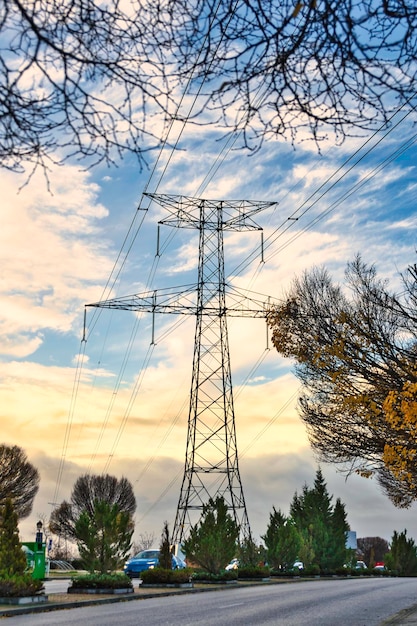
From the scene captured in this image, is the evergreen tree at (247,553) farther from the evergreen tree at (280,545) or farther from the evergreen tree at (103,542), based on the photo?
the evergreen tree at (103,542)

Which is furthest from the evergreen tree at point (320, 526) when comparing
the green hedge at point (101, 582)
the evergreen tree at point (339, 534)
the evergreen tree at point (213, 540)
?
the green hedge at point (101, 582)

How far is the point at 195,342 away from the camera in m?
37.8

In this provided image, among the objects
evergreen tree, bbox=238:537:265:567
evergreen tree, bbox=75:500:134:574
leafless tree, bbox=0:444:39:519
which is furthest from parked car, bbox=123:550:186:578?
leafless tree, bbox=0:444:39:519

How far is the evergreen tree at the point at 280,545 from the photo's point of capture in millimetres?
46375

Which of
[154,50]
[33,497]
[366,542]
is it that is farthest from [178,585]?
[366,542]

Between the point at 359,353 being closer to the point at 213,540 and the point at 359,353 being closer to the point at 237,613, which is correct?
→ the point at 237,613

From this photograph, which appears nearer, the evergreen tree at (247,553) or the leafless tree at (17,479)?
the evergreen tree at (247,553)

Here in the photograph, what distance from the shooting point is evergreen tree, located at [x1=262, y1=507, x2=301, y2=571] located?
46.4 metres

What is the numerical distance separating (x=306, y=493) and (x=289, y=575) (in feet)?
75.9

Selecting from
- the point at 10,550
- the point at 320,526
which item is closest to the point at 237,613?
the point at 10,550

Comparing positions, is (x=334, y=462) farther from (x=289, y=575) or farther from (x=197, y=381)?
(x=289, y=575)

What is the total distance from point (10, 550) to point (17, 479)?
4482cm

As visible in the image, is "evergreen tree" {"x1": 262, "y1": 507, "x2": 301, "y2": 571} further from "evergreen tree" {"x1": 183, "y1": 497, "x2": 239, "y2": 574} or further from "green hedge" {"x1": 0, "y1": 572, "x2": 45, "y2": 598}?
"green hedge" {"x1": 0, "y1": 572, "x2": 45, "y2": 598}

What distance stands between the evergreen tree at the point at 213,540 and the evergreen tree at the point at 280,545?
12155mm
